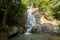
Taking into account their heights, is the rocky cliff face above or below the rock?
above

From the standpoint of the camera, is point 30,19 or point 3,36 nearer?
point 3,36

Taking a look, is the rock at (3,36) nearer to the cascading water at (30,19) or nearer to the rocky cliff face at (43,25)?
the rocky cliff face at (43,25)

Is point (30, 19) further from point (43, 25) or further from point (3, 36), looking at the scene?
point (3, 36)

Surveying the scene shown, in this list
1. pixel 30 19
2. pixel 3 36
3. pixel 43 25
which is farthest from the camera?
pixel 30 19

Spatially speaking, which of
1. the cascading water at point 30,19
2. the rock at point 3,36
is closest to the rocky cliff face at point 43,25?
the cascading water at point 30,19

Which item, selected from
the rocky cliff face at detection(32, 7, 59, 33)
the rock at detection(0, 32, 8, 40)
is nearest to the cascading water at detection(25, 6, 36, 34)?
the rocky cliff face at detection(32, 7, 59, 33)

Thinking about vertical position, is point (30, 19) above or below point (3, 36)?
above

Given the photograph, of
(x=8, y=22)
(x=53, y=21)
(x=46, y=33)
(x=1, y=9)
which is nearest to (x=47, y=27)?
(x=46, y=33)

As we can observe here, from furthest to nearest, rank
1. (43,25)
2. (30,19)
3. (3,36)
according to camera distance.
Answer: (30,19), (43,25), (3,36)

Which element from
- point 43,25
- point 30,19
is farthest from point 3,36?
point 30,19

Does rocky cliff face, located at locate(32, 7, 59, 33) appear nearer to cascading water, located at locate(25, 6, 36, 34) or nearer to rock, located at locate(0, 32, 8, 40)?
cascading water, located at locate(25, 6, 36, 34)

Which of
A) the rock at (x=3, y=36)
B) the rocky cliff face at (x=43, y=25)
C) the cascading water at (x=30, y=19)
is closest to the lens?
the rock at (x=3, y=36)

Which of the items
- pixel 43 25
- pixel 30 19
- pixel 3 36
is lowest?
pixel 3 36

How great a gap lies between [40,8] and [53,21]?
2836mm
